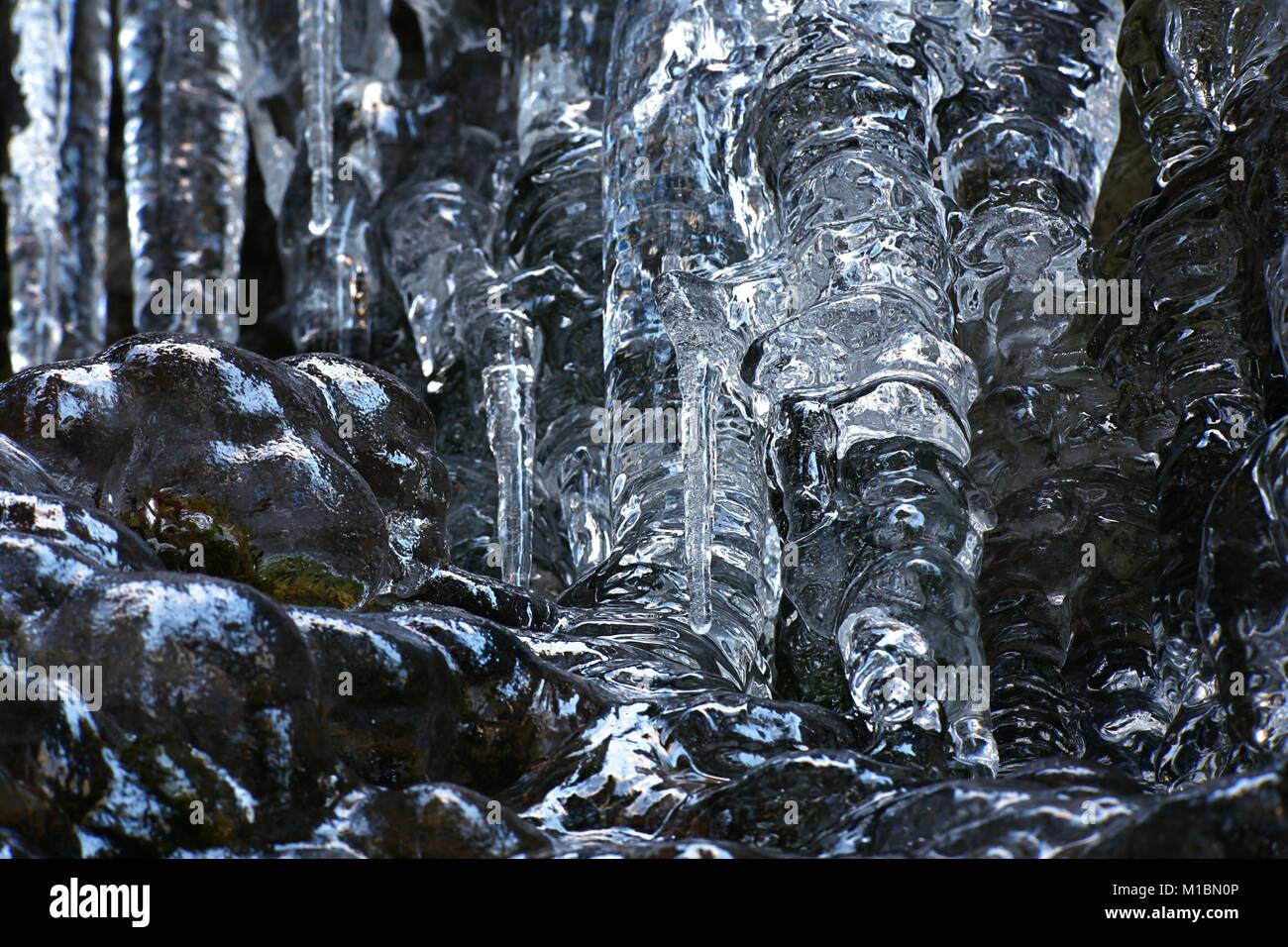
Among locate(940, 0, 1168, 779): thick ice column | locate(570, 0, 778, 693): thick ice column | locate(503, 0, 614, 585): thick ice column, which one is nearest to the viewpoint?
locate(940, 0, 1168, 779): thick ice column

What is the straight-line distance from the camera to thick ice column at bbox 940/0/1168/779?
376cm

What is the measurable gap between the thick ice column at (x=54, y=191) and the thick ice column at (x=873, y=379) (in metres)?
3.85

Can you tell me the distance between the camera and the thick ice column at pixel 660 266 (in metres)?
4.21

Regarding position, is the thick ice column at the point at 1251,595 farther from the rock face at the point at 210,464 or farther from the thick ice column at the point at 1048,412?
the rock face at the point at 210,464

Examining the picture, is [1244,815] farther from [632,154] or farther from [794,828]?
[632,154]

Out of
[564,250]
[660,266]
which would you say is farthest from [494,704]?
→ [564,250]

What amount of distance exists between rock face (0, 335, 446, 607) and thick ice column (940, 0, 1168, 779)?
1353 mm

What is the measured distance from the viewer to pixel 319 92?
612 centimetres

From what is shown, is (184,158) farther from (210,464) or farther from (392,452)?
(210,464)

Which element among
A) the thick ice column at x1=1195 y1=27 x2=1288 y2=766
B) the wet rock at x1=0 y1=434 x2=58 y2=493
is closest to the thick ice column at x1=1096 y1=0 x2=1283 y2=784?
the thick ice column at x1=1195 y1=27 x2=1288 y2=766

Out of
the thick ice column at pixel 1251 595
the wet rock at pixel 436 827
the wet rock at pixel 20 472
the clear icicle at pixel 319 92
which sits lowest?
the wet rock at pixel 436 827

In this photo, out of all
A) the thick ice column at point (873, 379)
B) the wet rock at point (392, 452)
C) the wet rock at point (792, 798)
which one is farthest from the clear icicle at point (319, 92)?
the wet rock at point (792, 798)

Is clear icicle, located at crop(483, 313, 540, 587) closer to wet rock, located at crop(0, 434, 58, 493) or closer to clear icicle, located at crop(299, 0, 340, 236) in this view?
clear icicle, located at crop(299, 0, 340, 236)

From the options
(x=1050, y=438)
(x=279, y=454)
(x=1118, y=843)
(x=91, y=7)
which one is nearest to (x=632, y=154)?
(x=1050, y=438)
